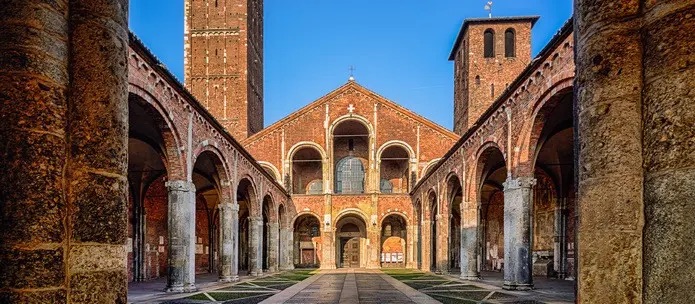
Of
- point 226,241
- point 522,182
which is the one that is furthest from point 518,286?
point 226,241

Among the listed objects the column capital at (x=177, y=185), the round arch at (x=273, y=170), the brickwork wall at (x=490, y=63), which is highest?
the brickwork wall at (x=490, y=63)

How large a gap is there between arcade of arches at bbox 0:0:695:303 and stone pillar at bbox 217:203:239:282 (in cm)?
8

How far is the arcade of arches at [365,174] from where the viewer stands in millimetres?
2807

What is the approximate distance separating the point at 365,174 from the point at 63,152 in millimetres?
32387

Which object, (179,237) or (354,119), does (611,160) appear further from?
(354,119)

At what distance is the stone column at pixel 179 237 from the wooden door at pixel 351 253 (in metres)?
21.5

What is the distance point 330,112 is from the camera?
34094mm

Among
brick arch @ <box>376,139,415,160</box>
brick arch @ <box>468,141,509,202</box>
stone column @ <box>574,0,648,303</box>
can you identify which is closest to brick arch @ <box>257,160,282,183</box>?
brick arch @ <box>376,139,415,160</box>

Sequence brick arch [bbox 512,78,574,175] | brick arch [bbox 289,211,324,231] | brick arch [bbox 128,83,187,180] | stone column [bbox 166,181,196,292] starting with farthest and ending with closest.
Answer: brick arch [bbox 289,211,324,231] → stone column [bbox 166,181,196,292] → brick arch [bbox 128,83,187,180] → brick arch [bbox 512,78,574,175]

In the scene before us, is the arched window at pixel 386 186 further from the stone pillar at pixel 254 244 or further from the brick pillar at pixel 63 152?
the brick pillar at pixel 63 152

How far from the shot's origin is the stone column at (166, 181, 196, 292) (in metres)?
14.4

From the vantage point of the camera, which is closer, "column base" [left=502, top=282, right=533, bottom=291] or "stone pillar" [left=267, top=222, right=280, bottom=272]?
"column base" [left=502, top=282, right=533, bottom=291]

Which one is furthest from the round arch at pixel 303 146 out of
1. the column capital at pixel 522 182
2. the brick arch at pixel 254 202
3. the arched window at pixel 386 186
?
the column capital at pixel 522 182

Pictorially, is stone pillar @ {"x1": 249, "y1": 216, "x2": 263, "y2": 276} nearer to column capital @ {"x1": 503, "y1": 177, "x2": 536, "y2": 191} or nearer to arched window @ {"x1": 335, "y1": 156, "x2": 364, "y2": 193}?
arched window @ {"x1": 335, "y1": 156, "x2": 364, "y2": 193}
